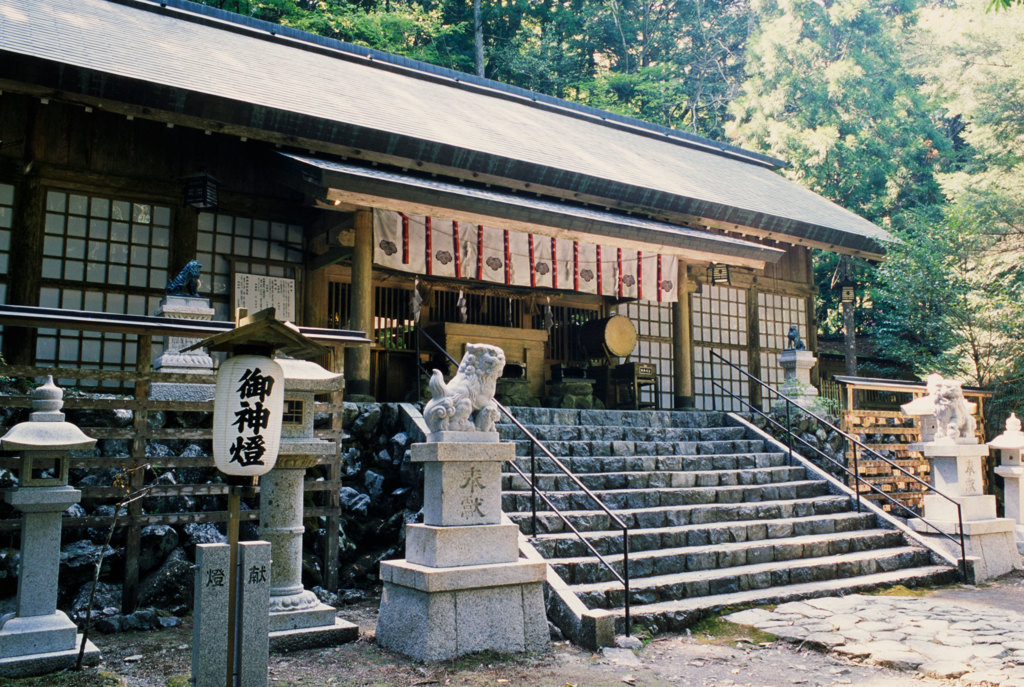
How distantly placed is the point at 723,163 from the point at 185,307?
1637 centimetres

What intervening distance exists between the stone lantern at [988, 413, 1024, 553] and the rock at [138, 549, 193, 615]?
11755 millimetres

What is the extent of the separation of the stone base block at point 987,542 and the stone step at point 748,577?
0.66m

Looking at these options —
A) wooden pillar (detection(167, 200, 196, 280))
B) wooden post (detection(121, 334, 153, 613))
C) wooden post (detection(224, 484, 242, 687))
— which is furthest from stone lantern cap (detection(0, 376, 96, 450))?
wooden pillar (detection(167, 200, 196, 280))

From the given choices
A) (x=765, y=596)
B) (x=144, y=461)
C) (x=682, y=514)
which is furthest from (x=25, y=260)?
(x=765, y=596)

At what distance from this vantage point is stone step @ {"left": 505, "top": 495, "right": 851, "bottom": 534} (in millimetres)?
8312

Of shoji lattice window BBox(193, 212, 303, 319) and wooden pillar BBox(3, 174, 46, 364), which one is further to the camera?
shoji lattice window BBox(193, 212, 303, 319)

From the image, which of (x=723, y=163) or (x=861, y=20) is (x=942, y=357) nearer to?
(x=723, y=163)

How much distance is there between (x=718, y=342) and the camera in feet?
57.7

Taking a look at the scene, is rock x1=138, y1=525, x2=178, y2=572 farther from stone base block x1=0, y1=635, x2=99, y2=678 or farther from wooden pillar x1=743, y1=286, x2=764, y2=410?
wooden pillar x1=743, y1=286, x2=764, y2=410

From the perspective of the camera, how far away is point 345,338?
8.52m

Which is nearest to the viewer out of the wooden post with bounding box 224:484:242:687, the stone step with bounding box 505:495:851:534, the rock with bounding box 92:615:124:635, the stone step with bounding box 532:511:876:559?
the wooden post with bounding box 224:484:242:687

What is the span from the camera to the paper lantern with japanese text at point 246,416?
15.8 ft

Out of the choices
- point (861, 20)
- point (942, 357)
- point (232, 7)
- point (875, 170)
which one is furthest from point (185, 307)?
point (861, 20)

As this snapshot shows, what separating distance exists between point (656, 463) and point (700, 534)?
65.7 inches
